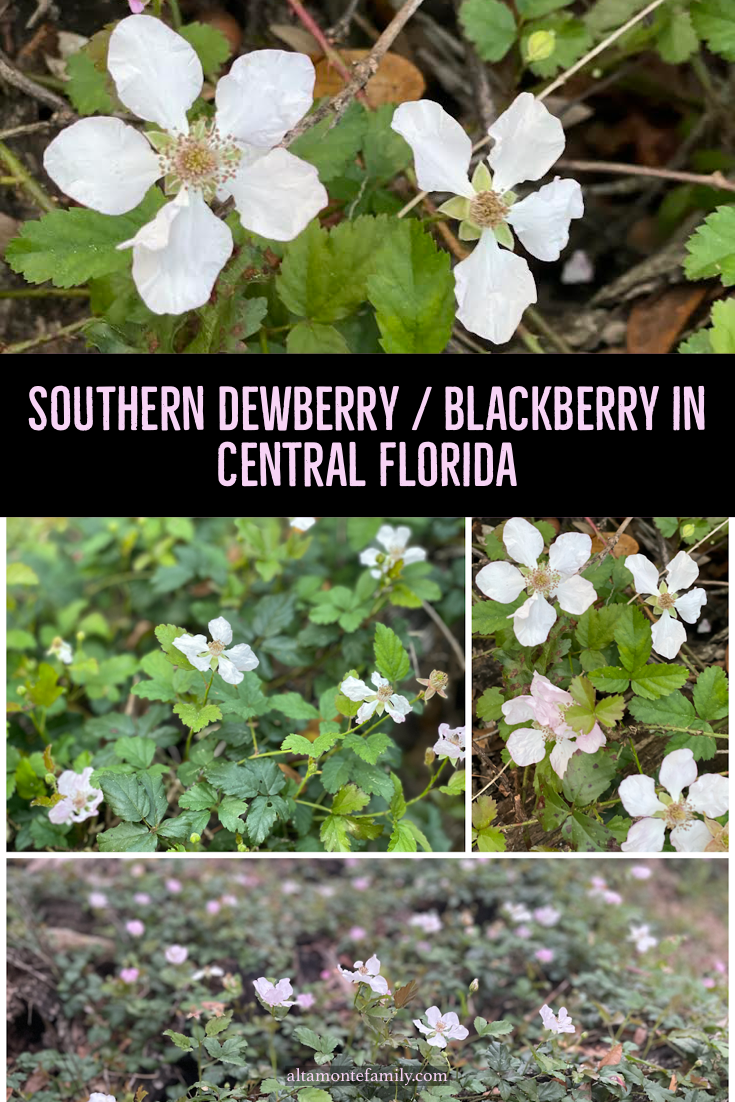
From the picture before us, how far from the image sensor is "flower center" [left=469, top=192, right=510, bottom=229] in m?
1.01

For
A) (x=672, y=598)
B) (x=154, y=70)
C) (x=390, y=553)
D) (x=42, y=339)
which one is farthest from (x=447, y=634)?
(x=154, y=70)

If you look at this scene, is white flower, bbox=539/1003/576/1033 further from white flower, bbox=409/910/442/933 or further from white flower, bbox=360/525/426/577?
white flower, bbox=360/525/426/577

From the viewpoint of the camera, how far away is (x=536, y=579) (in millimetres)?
1043

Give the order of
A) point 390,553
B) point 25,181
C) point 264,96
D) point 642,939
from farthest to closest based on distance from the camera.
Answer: point 642,939 → point 390,553 → point 25,181 → point 264,96

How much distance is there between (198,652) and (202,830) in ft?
0.70

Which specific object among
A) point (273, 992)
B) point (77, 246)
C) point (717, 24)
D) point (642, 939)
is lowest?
point (642, 939)

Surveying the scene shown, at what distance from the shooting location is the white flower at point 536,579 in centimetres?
103

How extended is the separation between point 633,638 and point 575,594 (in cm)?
9

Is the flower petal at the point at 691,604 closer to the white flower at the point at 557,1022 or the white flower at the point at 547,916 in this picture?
the white flower at the point at 557,1022

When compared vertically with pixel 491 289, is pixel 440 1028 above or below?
below

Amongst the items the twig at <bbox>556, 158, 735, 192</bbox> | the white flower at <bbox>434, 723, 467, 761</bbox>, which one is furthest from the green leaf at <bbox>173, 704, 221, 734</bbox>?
the twig at <bbox>556, 158, 735, 192</bbox>

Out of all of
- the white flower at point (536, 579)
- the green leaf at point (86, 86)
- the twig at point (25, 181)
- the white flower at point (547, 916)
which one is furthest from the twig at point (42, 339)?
the white flower at point (547, 916)

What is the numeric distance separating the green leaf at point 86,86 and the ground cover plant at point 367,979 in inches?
43.7

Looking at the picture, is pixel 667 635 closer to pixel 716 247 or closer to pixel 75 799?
pixel 716 247
